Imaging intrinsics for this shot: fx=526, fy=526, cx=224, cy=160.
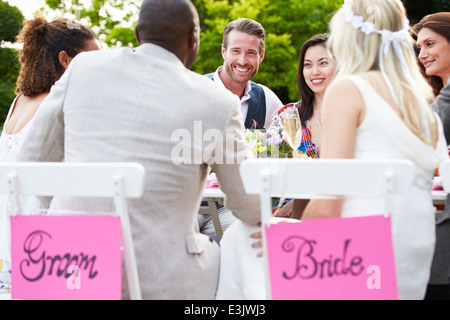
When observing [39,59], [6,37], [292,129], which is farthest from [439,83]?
[6,37]

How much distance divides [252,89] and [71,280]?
10.7 ft

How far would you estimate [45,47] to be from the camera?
9.33ft

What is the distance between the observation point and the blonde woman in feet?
6.20

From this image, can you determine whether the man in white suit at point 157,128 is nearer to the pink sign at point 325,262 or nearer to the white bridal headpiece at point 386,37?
the pink sign at point 325,262

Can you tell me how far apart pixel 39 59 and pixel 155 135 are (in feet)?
4.38

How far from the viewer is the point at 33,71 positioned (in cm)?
279

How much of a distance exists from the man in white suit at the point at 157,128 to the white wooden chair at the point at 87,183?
0.31 feet

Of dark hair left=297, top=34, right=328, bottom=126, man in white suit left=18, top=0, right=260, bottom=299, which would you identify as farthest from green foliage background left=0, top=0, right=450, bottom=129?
man in white suit left=18, top=0, right=260, bottom=299

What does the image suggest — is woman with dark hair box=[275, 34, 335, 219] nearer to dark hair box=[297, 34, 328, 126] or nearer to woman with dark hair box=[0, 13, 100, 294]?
dark hair box=[297, 34, 328, 126]

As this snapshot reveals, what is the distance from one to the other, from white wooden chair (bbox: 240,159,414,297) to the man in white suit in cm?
30

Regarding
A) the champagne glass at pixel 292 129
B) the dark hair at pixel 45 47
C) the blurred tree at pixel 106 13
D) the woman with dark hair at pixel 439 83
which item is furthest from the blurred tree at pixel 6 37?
the champagne glass at pixel 292 129

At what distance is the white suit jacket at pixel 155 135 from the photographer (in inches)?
72.0

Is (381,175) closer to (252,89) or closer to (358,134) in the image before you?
(358,134)
